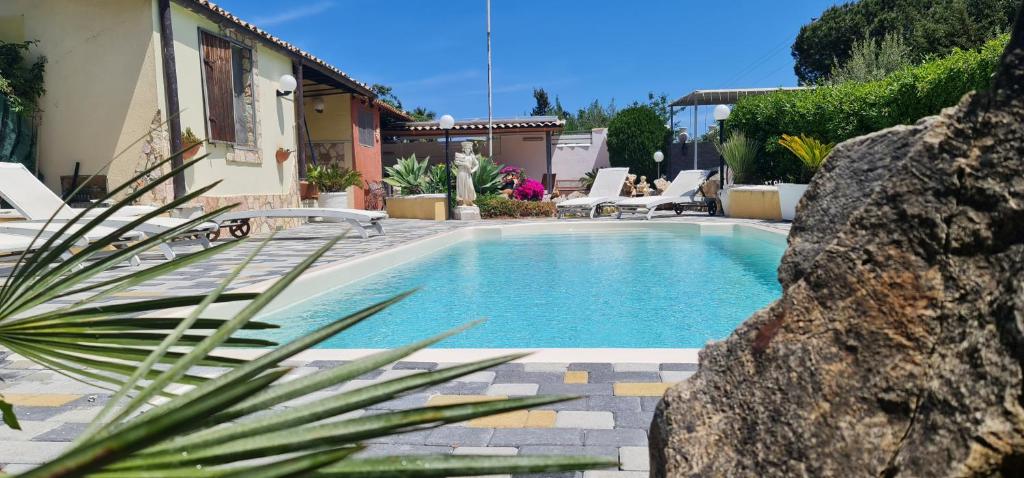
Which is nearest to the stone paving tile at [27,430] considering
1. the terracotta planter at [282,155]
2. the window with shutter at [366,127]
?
the terracotta planter at [282,155]

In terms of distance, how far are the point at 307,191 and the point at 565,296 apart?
10.0 m

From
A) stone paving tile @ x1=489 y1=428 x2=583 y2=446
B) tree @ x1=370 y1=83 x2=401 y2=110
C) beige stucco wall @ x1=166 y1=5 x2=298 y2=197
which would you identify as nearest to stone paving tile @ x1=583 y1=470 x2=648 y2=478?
stone paving tile @ x1=489 y1=428 x2=583 y2=446

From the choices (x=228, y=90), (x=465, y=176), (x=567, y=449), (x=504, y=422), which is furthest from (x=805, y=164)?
(x=567, y=449)

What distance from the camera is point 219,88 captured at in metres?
11.4

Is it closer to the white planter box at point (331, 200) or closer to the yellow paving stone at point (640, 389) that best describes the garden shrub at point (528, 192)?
the white planter box at point (331, 200)

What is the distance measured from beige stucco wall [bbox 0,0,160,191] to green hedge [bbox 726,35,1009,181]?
12.4m

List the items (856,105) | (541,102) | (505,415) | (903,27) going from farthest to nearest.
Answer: (541,102) → (903,27) → (856,105) → (505,415)

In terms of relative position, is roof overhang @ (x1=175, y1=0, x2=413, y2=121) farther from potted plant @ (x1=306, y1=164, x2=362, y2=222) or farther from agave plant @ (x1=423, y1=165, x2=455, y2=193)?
agave plant @ (x1=423, y1=165, x2=455, y2=193)

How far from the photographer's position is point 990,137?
109 centimetres

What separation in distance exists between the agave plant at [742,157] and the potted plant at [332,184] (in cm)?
906

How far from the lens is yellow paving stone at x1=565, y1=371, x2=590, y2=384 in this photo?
3021mm

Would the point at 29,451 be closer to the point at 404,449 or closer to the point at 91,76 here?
the point at 404,449

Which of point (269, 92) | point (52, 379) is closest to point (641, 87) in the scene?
point (269, 92)

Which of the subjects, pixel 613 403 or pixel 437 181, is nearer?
pixel 613 403
